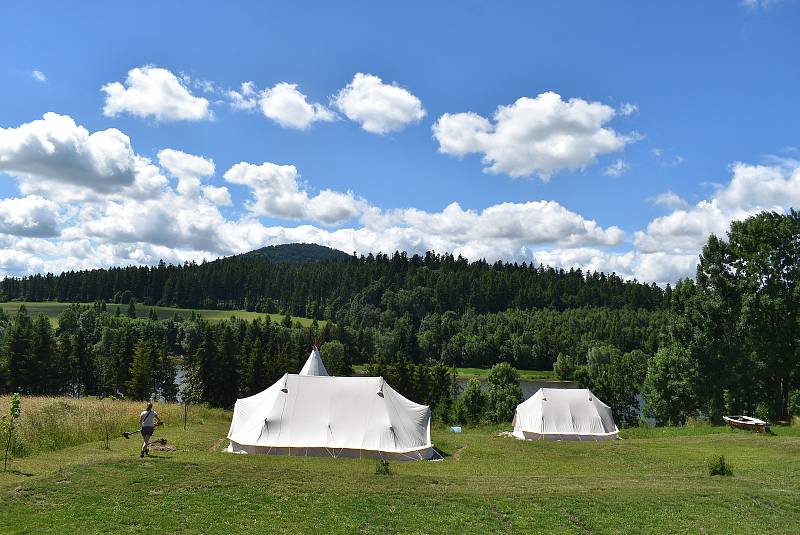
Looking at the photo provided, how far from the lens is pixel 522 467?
24.1 m

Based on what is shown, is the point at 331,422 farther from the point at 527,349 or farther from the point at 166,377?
the point at 527,349

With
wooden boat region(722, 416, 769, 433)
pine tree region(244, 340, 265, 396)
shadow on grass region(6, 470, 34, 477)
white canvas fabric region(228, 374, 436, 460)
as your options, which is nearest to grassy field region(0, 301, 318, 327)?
pine tree region(244, 340, 265, 396)

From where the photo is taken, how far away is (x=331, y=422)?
88.3 feet

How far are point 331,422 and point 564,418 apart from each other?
701 inches

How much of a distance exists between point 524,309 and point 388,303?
46.7 meters

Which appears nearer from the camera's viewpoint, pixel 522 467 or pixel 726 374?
pixel 522 467

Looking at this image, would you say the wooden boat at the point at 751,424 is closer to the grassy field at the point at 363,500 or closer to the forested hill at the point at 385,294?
the grassy field at the point at 363,500

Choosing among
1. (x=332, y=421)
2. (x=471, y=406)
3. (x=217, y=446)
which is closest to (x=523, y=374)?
(x=471, y=406)

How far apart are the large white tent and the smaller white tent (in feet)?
37.5

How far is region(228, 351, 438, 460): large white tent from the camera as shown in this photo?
26078 millimetres

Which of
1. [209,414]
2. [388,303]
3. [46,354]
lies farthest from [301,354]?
[388,303]

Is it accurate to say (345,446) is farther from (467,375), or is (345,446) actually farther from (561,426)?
(467,375)

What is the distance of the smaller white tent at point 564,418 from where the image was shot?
36.6 m

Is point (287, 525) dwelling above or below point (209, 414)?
above
